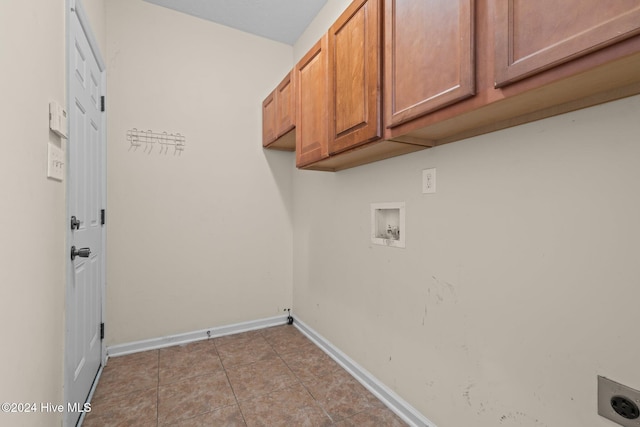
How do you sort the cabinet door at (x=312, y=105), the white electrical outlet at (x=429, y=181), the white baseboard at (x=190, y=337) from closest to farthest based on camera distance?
the white electrical outlet at (x=429, y=181), the cabinet door at (x=312, y=105), the white baseboard at (x=190, y=337)

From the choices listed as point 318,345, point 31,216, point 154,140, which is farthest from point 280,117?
point 318,345

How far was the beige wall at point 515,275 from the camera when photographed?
0.90m

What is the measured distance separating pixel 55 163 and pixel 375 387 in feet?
Result: 6.76

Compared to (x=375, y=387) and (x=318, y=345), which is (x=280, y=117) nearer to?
(x=318, y=345)

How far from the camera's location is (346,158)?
187cm

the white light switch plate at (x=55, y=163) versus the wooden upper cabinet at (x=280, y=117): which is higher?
the wooden upper cabinet at (x=280, y=117)

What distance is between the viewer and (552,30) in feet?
2.57

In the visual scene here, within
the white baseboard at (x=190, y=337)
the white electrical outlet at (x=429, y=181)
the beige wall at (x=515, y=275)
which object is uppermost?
the white electrical outlet at (x=429, y=181)

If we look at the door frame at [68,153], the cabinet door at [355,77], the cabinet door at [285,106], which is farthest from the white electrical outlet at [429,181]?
the door frame at [68,153]

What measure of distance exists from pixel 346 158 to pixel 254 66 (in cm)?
173

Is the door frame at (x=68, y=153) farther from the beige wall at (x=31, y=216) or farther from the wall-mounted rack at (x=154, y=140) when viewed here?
the wall-mounted rack at (x=154, y=140)

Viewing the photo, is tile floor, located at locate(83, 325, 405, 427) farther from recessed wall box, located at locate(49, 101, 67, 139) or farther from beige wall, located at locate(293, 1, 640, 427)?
recessed wall box, located at locate(49, 101, 67, 139)

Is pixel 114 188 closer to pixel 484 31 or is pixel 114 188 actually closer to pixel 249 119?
pixel 249 119

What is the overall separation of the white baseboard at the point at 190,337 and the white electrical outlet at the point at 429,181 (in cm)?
214
